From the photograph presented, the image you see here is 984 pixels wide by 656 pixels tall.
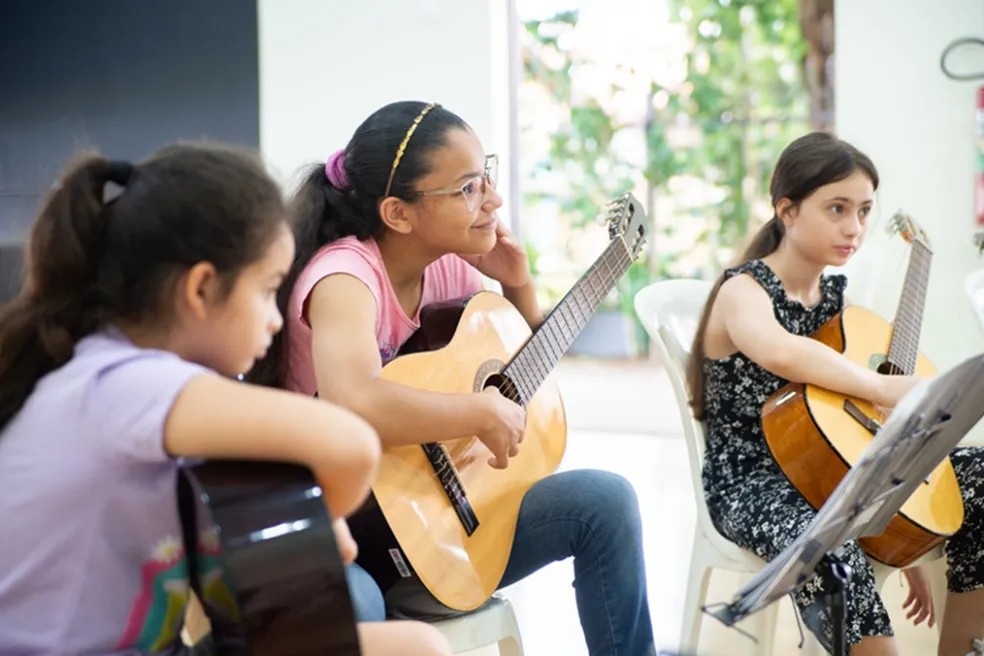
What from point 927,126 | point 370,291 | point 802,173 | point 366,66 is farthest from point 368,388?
point 366,66

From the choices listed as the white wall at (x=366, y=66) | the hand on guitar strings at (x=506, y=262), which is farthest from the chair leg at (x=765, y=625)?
the white wall at (x=366, y=66)

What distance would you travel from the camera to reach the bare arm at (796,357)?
1902 mm

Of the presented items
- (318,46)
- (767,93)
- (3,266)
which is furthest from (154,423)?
(767,93)

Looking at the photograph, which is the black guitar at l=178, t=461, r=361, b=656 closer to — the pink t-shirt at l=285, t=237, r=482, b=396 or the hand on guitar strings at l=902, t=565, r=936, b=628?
the pink t-shirt at l=285, t=237, r=482, b=396

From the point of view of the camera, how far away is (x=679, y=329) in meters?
2.18

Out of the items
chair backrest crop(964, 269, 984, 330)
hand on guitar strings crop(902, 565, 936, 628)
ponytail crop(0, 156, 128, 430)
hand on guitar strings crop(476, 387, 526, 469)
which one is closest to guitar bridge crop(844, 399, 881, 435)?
hand on guitar strings crop(902, 565, 936, 628)

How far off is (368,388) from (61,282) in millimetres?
491

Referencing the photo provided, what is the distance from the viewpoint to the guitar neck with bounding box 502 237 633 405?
1.77 metres

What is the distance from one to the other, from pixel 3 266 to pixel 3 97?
3.98 meters

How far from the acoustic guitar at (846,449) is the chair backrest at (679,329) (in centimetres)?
16

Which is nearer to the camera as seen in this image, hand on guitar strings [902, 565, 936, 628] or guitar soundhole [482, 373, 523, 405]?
guitar soundhole [482, 373, 523, 405]

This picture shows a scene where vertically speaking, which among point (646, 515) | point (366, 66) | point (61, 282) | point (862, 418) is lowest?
point (646, 515)

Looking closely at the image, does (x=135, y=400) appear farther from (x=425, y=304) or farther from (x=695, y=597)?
(x=695, y=597)

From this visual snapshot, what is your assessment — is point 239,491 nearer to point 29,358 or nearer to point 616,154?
point 29,358
